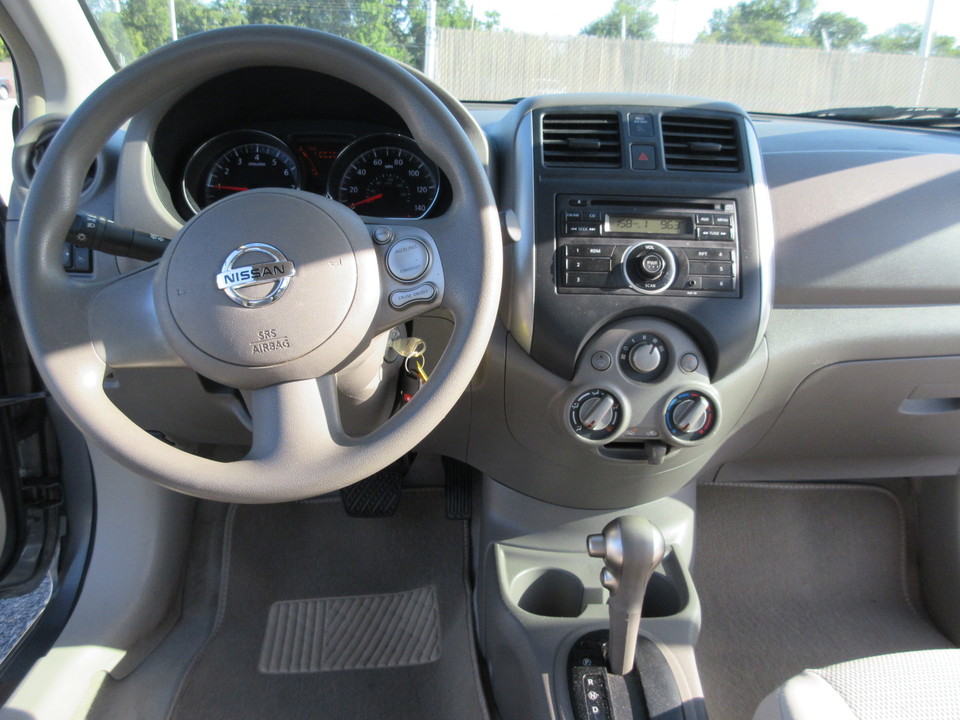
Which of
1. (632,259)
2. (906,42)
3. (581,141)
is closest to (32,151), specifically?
(581,141)

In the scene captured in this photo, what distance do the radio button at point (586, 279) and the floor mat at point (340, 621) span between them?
0.97 meters

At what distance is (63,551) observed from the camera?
5.65ft

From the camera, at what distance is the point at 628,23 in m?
1.87

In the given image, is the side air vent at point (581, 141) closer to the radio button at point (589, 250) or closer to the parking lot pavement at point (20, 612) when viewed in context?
the radio button at point (589, 250)

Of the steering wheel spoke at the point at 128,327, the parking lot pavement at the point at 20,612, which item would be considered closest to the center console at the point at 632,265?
the steering wheel spoke at the point at 128,327

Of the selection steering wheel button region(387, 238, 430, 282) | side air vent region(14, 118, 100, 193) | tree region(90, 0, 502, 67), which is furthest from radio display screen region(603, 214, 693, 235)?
side air vent region(14, 118, 100, 193)

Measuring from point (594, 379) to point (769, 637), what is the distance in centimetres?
110

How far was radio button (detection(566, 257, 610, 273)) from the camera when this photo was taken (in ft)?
4.20

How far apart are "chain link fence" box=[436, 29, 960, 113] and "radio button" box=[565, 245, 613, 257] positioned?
62 cm

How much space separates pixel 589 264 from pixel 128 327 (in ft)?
2.52

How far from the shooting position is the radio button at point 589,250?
128 cm

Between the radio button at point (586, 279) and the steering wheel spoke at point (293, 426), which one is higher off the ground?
the radio button at point (586, 279)

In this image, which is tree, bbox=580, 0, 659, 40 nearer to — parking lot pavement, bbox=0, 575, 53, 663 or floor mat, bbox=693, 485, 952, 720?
floor mat, bbox=693, 485, 952, 720

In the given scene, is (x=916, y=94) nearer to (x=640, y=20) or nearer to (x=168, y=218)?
(x=640, y=20)
